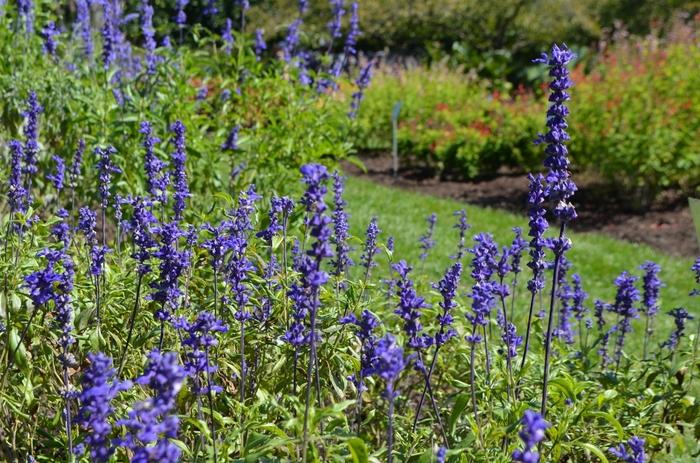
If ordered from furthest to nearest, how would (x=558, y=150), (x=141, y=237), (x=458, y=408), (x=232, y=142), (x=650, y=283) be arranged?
(x=232, y=142) < (x=650, y=283) < (x=141, y=237) < (x=458, y=408) < (x=558, y=150)

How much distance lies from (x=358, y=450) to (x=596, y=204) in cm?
862

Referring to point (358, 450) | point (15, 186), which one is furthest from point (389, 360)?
point (15, 186)

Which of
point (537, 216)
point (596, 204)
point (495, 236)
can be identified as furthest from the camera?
point (596, 204)

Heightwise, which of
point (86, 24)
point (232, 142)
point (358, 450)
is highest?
point (86, 24)

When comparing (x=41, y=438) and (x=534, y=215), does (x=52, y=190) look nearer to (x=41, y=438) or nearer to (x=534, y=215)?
(x=41, y=438)

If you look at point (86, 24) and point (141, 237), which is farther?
point (86, 24)

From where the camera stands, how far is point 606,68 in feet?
37.4

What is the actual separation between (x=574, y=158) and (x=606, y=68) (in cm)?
171

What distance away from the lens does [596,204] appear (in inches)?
A: 392

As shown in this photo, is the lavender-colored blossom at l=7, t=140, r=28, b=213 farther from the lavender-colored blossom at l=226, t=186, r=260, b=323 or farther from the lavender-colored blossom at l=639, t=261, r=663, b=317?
the lavender-colored blossom at l=639, t=261, r=663, b=317

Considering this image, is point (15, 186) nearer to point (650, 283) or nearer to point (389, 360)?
point (389, 360)

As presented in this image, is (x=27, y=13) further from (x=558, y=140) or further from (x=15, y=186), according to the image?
(x=558, y=140)

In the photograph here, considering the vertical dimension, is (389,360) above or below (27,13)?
below

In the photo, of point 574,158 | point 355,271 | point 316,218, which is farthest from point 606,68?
point 316,218
